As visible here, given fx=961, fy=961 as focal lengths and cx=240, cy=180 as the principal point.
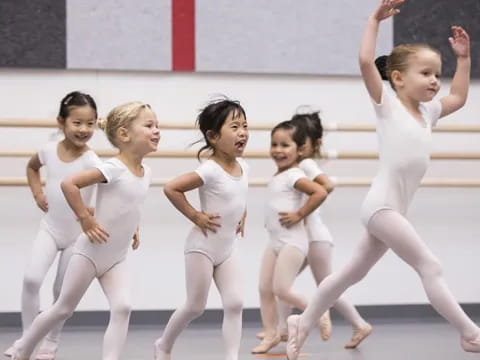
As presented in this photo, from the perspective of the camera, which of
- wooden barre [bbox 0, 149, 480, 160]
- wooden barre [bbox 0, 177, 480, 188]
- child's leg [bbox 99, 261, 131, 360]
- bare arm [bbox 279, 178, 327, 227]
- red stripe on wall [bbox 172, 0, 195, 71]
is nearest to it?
child's leg [bbox 99, 261, 131, 360]

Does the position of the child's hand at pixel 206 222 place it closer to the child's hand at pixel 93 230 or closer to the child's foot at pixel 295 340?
the child's hand at pixel 93 230

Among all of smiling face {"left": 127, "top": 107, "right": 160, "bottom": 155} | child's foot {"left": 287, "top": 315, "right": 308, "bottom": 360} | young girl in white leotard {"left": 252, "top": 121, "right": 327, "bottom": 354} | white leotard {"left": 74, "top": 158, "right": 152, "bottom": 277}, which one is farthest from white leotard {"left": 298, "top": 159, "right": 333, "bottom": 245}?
white leotard {"left": 74, "top": 158, "right": 152, "bottom": 277}

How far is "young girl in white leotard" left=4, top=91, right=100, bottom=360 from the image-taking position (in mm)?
4105

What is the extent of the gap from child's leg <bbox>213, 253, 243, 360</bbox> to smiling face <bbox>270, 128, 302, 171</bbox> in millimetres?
1119

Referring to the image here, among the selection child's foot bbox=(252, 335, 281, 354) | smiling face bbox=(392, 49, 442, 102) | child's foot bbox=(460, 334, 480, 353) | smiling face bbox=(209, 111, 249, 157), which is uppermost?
smiling face bbox=(392, 49, 442, 102)

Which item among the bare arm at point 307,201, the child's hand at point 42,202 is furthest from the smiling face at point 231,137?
the child's hand at point 42,202

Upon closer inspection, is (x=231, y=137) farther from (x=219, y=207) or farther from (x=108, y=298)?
(x=108, y=298)

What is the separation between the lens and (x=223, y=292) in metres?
3.54

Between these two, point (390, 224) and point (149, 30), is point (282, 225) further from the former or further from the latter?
point (149, 30)

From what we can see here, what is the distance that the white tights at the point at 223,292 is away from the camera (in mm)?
3506

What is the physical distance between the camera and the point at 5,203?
5.52 metres

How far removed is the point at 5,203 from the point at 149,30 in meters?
1.31

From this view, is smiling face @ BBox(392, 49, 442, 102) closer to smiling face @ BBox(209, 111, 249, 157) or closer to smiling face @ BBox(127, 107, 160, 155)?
smiling face @ BBox(209, 111, 249, 157)

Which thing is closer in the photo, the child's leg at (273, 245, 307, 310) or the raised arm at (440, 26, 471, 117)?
the raised arm at (440, 26, 471, 117)
